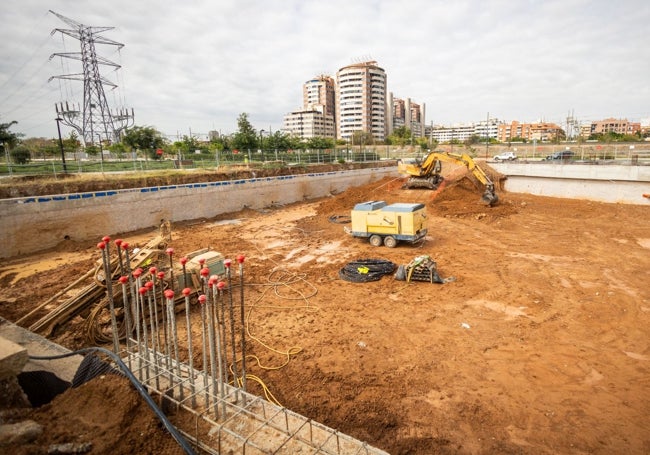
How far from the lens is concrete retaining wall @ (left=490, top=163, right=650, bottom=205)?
20141mm

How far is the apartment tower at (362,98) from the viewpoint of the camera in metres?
105

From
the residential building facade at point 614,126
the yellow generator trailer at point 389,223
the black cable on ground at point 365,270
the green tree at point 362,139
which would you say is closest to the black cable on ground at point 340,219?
the yellow generator trailer at point 389,223

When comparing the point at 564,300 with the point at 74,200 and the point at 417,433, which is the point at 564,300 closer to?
the point at 417,433

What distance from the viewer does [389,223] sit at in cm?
1223

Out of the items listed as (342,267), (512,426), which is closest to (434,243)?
(342,267)

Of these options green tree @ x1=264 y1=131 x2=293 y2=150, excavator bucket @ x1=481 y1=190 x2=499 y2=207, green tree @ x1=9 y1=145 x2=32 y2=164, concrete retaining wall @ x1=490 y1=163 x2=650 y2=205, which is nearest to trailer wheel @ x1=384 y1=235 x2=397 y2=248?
excavator bucket @ x1=481 y1=190 x2=499 y2=207

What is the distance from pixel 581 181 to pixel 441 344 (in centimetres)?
2200

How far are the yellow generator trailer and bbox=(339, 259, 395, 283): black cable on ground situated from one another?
2.43 m

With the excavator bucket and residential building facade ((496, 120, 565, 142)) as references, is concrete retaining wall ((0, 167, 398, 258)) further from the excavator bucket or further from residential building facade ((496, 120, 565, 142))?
residential building facade ((496, 120, 565, 142))

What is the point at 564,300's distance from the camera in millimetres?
7977

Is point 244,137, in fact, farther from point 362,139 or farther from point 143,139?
point 362,139

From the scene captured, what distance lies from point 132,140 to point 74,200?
12512mm

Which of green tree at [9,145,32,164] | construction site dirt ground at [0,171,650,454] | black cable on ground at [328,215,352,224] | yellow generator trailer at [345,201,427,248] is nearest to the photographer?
construction site dirt ground at [0,171,650,454]

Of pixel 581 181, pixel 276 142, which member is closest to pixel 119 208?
pixel 276 142
